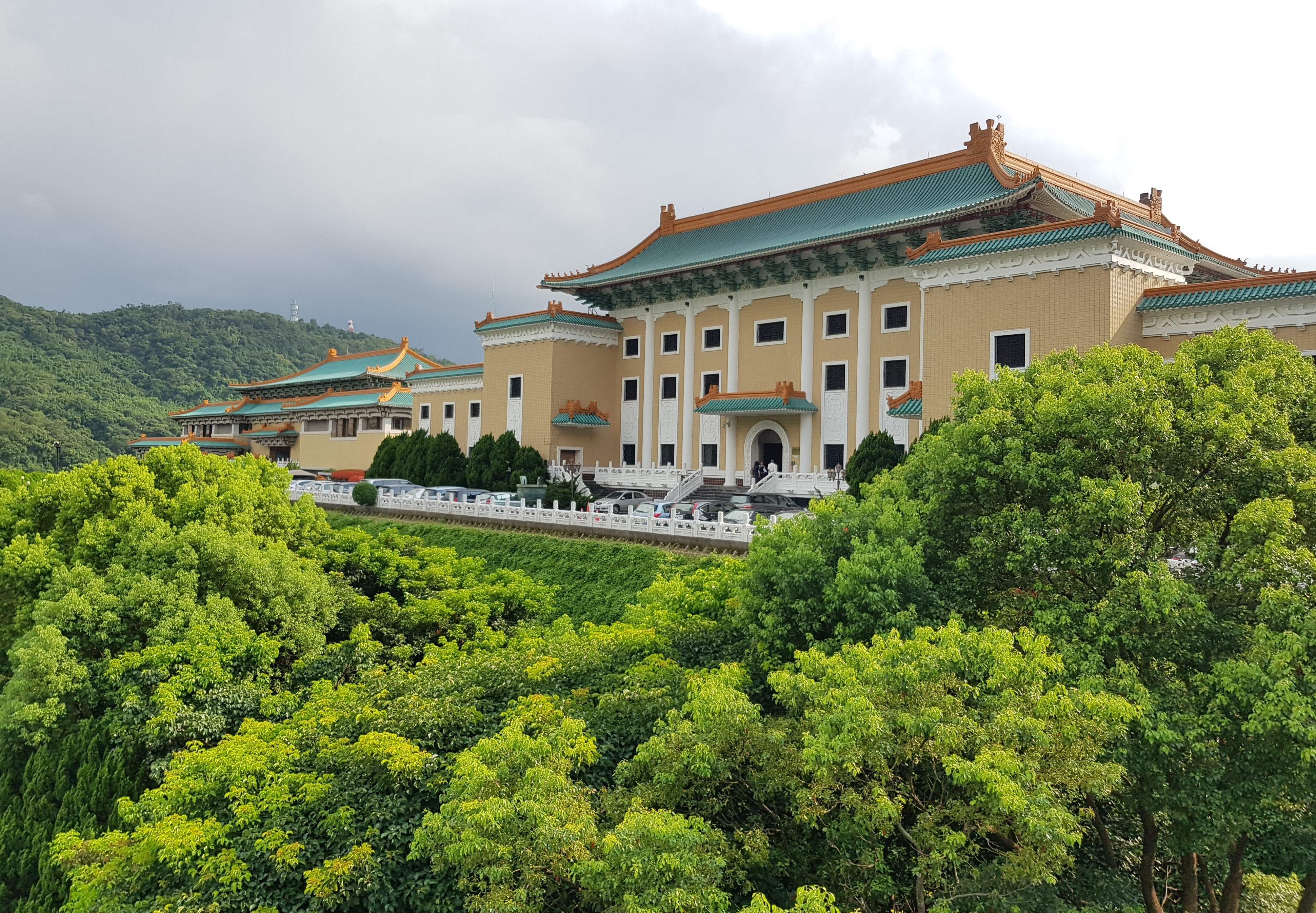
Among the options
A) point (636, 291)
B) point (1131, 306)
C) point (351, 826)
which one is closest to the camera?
point (351, 826)

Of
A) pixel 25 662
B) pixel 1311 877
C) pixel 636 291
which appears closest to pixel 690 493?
pixel 636 291

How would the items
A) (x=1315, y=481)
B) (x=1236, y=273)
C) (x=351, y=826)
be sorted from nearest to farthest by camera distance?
(x=1315, y=481) < (x=351, y=826) < (x=1236, y=273)

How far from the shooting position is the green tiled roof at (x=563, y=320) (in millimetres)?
33781

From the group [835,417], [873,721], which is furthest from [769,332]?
[873,721]

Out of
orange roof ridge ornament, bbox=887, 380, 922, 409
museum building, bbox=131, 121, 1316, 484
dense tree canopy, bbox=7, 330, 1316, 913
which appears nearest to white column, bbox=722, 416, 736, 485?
museum building, bbox=131, 121, 1316, 484

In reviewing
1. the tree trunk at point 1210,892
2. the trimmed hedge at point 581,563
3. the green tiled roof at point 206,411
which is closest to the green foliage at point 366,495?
the trimmed hedge at point 581,563

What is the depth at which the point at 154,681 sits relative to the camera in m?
13.2

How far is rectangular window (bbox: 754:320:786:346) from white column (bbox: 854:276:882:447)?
3186 mm

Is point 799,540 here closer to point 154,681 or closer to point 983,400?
point 983,400

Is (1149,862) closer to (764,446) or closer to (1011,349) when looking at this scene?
(1011,349)

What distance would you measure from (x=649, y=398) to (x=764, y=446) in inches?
222

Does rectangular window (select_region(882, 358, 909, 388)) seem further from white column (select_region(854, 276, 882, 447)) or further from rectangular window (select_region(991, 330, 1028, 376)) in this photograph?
rectangular window (select_region(991, 330, 1028, 376))

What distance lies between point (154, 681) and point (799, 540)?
9.88m

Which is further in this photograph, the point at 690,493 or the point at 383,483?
the point at 383,483
